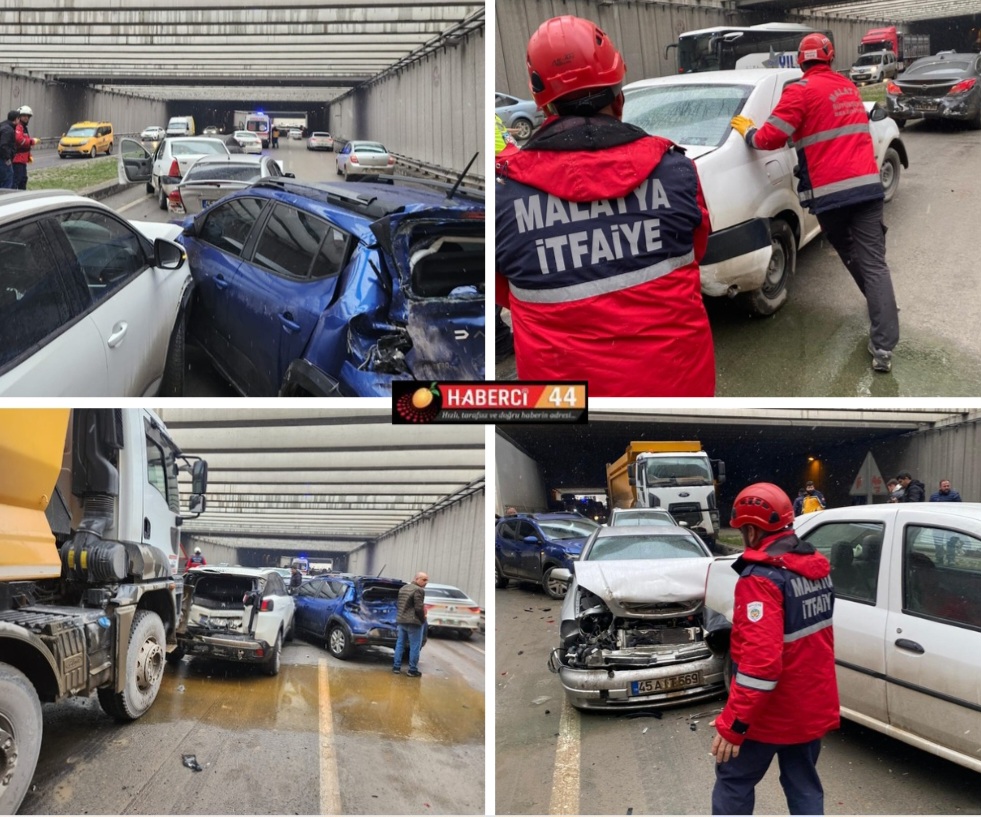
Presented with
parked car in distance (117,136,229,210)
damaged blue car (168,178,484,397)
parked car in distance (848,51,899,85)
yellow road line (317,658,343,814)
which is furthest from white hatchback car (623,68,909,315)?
parked car in distance (117,136,229,210)

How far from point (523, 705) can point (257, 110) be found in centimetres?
439

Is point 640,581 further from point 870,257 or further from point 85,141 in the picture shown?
point 85,141

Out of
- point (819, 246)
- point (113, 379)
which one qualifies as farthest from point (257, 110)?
point (819, 246)

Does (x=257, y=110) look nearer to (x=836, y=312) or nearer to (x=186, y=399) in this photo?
(x=186, y=399)

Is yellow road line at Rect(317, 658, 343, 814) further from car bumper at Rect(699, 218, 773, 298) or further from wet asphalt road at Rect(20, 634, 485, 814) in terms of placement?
car bumper at Rect(699, 218, 773, 298)

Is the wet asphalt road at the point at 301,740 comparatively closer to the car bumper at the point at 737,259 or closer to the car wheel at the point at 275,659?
the car wheel at the point at 275,659

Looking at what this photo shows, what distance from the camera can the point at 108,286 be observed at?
3.88 metres

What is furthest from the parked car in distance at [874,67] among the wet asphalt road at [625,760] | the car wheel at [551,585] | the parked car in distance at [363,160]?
the wet asphalt road at [625,760]

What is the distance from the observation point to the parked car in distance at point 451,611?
380 centimetres

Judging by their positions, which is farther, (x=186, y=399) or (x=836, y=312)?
(x=836, y=312)

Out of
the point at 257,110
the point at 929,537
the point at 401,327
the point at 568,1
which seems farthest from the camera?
the point at 257,110

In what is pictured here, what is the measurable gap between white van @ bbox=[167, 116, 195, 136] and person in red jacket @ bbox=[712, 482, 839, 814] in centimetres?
462

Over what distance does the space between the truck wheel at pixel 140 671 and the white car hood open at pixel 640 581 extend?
2135mm

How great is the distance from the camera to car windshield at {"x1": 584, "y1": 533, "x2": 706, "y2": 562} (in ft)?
14.5
